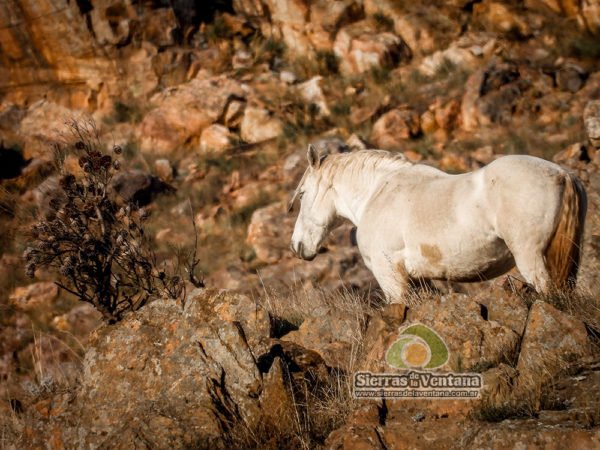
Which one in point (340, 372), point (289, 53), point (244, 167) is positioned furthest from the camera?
point (289, 53)

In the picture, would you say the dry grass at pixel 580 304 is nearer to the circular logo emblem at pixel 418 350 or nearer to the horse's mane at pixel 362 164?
the circular logo emblem at pixel 418 350

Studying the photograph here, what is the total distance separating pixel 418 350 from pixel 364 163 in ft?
8.51

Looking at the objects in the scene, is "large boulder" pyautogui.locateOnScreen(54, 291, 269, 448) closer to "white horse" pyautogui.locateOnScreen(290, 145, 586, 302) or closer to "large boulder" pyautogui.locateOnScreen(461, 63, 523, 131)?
"white horse" pyautogui.locateOnScreen(290, 145, 586, 302)

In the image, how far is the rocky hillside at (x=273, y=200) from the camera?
3279 mm

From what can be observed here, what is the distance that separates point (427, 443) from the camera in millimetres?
2895

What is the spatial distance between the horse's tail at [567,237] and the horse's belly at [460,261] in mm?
355

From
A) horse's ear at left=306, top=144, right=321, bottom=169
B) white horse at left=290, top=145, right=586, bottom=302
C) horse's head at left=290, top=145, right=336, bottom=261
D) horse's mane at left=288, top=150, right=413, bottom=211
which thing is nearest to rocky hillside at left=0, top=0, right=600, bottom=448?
white horse at left=290, top=145, right=586, bottom=302

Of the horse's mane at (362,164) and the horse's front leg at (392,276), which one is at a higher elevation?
A: the horse's mane at (362,164)

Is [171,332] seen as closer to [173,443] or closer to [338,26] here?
[173,443]

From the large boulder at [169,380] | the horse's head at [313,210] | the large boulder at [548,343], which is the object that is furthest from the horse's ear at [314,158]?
the large boulder at [548,343]

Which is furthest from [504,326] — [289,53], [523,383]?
[289,53]

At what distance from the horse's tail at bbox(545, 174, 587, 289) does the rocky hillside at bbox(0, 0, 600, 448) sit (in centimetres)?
16

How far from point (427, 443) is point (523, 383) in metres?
0.57

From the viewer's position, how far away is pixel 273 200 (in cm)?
1342
